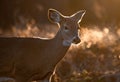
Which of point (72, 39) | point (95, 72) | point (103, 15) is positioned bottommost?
point (103, 15)

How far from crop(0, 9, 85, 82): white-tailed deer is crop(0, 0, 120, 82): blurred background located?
4.89 feet

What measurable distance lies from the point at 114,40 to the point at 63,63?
4.30m

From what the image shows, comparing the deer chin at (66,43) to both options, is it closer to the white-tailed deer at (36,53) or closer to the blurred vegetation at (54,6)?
the white-tailed deer at (36,53)

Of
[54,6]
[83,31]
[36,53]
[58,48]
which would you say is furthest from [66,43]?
[54,6]

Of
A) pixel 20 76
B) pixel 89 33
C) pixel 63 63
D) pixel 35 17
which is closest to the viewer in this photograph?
pixel 20 76

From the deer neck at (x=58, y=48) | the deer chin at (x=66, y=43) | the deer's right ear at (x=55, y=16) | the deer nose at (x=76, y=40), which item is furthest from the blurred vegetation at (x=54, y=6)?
the deer nose at (x=76, y=40)

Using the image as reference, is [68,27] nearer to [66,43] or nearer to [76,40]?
[66,43]

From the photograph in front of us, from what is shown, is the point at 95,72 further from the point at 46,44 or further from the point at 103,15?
the point at 103,15

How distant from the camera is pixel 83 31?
2378cm

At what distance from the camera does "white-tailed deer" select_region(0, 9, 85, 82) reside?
1727 centimetres

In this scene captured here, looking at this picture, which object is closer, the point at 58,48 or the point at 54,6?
the point at 58,48

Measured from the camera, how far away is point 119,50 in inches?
872

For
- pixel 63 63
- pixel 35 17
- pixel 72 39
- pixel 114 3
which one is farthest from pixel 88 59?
pixel 114 3

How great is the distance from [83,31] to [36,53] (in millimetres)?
6413
